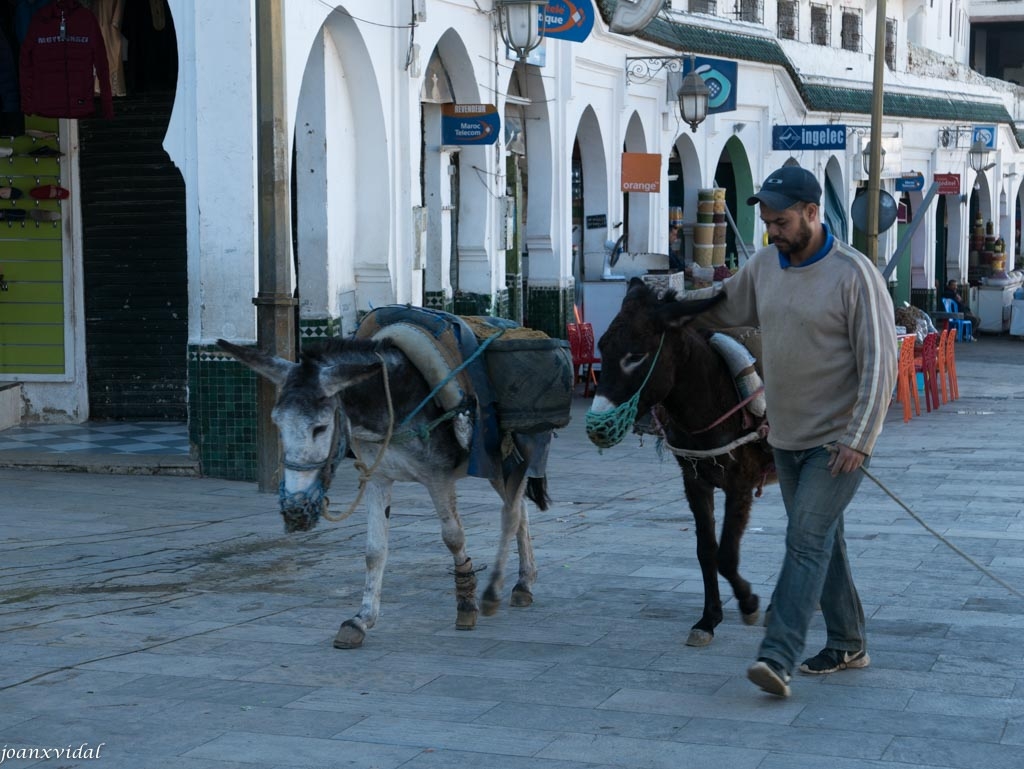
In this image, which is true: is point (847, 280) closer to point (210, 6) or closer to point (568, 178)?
point (210, 6)

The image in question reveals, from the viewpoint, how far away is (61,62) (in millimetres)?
11531

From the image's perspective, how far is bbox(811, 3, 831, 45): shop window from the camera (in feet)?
104

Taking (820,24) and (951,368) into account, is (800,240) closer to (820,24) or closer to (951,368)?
(951,368)

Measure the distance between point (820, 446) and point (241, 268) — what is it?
20.2 ft

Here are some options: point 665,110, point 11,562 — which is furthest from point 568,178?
point 11,562

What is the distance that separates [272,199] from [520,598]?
155 inches

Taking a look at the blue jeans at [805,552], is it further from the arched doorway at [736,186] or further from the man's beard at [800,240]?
the arched doorway at [736,186]

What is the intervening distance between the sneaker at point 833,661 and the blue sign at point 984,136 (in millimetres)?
30346

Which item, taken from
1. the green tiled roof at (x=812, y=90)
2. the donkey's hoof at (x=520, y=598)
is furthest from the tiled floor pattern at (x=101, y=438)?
the green tiled roof at (x=812, y=90)

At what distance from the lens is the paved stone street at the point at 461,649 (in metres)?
4.87

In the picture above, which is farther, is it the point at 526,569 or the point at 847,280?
the point at 526,569

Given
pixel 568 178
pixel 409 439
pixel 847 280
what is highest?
pixel 568 178

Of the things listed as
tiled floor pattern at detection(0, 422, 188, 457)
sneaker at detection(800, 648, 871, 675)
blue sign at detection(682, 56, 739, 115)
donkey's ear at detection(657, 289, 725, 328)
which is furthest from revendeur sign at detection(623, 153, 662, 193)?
sneaker at detection(800, 648, 871, 675)

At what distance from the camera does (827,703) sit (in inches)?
210
